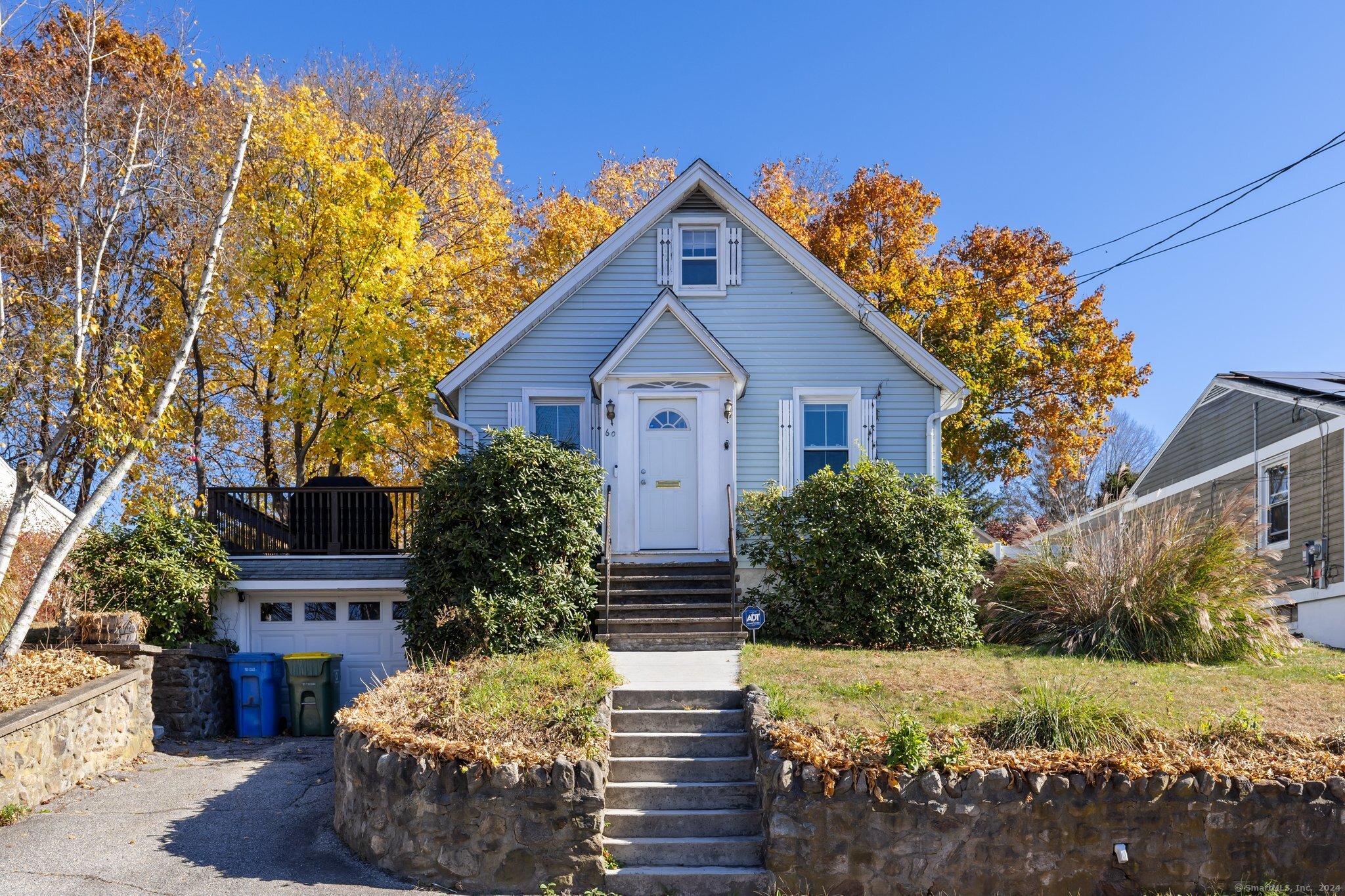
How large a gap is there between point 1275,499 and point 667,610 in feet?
37.0

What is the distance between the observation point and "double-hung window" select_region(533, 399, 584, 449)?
49.8 feet

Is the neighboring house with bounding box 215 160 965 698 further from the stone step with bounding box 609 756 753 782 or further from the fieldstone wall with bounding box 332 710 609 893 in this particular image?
the fieldstone wall with bounding box 332 710 609 893

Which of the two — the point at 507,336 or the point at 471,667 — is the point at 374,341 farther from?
the point at 471,667

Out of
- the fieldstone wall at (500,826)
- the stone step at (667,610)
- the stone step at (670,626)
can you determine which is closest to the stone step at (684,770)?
the fieldstone wall at (500,826)

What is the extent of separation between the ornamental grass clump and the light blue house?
296 centimetres

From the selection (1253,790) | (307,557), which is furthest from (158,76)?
(1253,790)

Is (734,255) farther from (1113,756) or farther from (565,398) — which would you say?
(1113,756)

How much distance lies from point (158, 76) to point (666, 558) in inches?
392

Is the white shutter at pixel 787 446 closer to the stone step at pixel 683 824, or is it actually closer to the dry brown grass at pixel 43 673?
the stone step at pixel 683 824

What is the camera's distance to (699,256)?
1558cm

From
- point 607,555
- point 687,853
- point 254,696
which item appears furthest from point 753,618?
point 254,696

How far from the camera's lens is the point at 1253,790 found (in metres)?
7.02

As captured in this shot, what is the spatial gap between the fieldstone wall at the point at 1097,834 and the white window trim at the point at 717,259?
9.50 m

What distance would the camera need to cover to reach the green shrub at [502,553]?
1158cm
